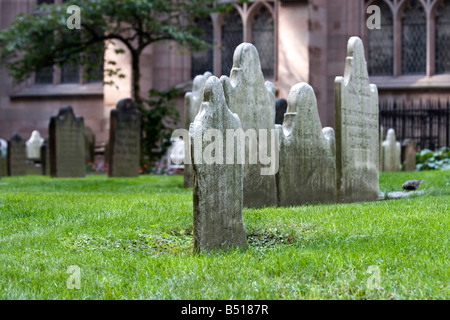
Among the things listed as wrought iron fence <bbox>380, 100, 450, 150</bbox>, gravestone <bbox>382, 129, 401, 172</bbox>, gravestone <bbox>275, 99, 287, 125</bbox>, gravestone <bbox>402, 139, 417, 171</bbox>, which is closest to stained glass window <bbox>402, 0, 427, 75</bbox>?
wrought iron fence <bbox>380, 100, 450, 150</bbox>

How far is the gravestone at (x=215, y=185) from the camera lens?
5.92 m

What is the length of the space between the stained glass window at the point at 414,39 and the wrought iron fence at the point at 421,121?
1337 millimetres

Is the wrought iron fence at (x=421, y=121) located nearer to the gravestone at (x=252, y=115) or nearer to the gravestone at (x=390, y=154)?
the gravestone at (x=390, y=154)

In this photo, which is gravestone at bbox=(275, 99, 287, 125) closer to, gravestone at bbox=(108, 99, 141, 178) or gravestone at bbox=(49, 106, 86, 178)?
gravestone at bbox=(108, 99, 141, 178)

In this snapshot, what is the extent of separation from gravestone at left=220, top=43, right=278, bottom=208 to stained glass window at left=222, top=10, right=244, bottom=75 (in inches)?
576

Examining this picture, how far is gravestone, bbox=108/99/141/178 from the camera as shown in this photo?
15633 mm

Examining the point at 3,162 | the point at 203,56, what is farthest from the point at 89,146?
the point at 203,56

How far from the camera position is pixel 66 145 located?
16250 millimetres

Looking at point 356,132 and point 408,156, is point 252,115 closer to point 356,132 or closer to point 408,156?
point 356,132

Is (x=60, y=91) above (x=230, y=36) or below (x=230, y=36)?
below

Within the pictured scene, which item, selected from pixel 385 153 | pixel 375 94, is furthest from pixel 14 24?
pixel 375 94

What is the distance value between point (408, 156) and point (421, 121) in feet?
9.87

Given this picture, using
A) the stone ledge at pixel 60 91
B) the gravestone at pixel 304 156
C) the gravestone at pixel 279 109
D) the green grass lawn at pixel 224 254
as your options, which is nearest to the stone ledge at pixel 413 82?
the stone ledge at pixel 60 91

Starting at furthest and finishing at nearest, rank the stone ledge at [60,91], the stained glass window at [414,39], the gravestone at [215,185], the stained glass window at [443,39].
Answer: the stone ledge at [60,91] → the stained glass window at [414,39] → the stained glass window at [443,39] → the gravestone at [215,185]
